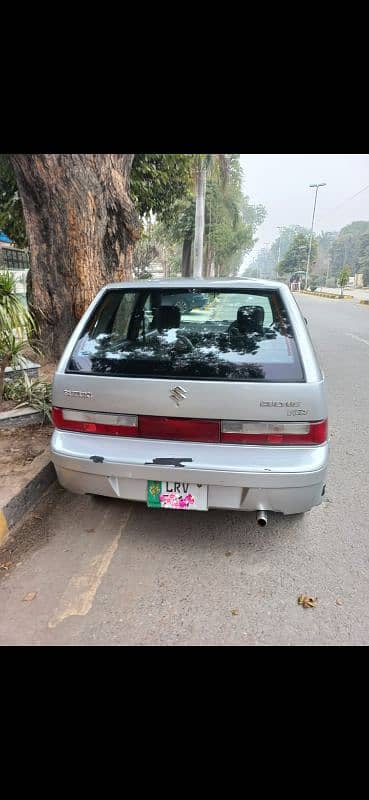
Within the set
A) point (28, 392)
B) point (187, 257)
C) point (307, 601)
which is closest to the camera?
point (307, 601)

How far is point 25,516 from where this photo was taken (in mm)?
2998

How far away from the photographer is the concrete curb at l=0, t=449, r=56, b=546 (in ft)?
9.14

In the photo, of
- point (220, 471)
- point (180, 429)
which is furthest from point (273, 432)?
point (180, 429)

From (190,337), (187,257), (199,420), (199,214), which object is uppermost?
(199,214)

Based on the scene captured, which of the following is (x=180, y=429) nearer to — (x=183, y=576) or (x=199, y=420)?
(x=199, y=420)

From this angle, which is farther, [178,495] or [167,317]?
[167,317]

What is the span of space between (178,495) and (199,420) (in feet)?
1.41

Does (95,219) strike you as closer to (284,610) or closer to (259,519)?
(259,519)

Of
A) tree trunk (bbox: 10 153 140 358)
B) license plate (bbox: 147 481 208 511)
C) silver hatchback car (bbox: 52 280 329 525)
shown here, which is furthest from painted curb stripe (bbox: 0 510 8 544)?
tree trunk (bbox: 10 153 140 358)

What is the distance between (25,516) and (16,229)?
24.1 feet

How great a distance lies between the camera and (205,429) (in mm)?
2332

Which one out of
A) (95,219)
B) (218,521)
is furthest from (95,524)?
(95,219)

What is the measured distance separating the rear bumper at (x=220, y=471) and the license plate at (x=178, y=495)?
1.5 inches

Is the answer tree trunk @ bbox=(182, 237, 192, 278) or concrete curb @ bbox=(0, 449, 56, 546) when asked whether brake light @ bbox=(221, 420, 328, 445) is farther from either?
tree trunk @ bbox=(182, 237, 192, 278)
